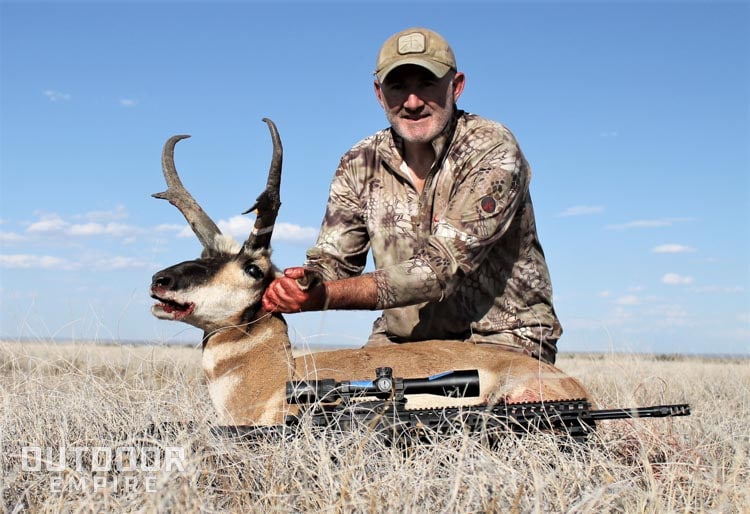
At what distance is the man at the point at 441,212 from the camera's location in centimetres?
529

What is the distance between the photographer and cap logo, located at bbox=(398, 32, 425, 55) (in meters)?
5.64

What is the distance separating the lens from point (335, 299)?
473 centimetres

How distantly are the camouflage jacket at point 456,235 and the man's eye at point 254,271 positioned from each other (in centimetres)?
101

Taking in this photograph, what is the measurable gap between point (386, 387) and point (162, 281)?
1671 mm

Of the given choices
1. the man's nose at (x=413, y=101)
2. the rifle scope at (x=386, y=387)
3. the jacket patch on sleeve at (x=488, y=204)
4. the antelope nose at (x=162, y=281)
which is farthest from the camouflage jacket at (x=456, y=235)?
the antelope nose at (x=162, y=281)

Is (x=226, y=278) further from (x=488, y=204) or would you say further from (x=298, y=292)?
(x=488, y=204)

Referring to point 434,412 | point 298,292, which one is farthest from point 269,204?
point 434,412

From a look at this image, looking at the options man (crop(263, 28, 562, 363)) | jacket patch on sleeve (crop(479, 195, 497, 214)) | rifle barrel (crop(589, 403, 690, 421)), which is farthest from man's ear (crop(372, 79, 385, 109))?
rifle barrel (crop(589, 403, 690, 421))

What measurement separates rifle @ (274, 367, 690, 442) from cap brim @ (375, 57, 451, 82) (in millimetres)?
2368

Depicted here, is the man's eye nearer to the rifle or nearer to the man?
the man

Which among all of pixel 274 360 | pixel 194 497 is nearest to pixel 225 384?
pixel 274 360

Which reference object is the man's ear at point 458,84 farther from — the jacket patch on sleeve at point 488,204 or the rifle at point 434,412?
the rifle at point 434,412

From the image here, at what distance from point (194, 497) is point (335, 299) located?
1743 mm

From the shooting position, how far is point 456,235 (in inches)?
201
